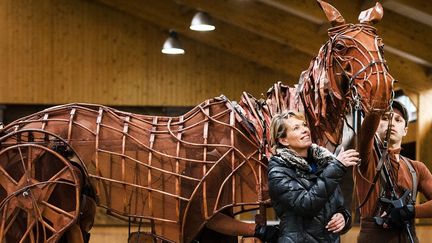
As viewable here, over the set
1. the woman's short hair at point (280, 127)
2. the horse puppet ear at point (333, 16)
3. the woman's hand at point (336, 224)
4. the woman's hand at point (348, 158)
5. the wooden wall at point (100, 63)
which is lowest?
the woman's hand at point (336, 224)

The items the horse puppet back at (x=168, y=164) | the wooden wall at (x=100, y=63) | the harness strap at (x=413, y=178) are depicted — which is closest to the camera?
the harness strap at (x=413, y=178)

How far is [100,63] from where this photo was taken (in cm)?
A: 1555

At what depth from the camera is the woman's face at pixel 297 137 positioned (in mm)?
4117

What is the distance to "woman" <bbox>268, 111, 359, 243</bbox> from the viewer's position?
3979 millimetres

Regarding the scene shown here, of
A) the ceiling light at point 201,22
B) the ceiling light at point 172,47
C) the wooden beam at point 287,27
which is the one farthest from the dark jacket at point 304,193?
the ceiling light at point 172,47

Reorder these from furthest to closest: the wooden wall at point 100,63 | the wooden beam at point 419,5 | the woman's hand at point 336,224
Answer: the wooden wall at point 100,63 < the wooden beam at point 419,5 < the woman's hand at point 336,224

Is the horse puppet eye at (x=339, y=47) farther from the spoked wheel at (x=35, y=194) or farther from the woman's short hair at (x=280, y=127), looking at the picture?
the spoked wheel at (x=35, y=194)

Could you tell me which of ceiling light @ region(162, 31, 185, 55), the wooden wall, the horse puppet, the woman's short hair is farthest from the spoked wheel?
the wooden wall

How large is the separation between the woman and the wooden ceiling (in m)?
5.43

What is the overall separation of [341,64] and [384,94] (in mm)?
319

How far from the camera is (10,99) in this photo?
603 inches

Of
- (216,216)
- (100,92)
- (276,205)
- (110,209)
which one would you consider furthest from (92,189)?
(100,92)

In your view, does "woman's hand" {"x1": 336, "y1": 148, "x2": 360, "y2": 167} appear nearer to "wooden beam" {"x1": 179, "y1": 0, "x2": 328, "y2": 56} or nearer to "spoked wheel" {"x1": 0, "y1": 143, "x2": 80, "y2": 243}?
"spoked wheel" {"x1": 0, "y1": 143, "x2": 80, "y2": 243}

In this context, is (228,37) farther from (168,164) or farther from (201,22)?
(168,164)
